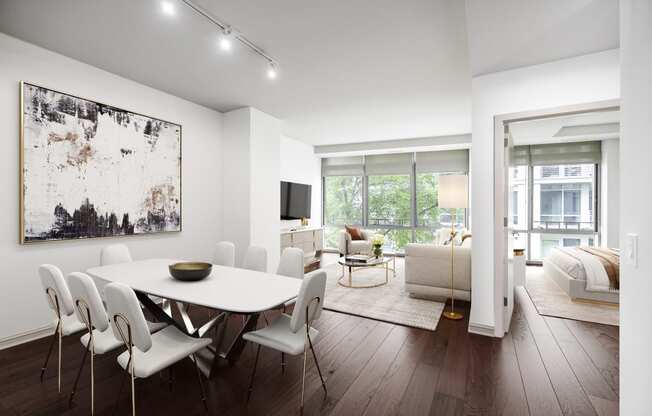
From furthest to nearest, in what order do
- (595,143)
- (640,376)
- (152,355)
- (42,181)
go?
(595,143) < (42,181) < (152,355) < (640,376)

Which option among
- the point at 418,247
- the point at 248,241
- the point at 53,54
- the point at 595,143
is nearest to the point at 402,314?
the point at 418,247

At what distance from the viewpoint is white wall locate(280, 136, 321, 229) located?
654cm

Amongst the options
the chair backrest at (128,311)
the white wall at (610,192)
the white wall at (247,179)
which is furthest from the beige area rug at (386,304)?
the white wall at (610,192)

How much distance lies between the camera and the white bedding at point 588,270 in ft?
12.3

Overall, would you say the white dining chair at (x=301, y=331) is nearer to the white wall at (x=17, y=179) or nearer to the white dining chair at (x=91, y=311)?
the white dining chair at (x=91, y=311)

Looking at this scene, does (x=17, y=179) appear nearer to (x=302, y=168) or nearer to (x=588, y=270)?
(x=302, y=168)

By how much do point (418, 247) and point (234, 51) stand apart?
3.10 m

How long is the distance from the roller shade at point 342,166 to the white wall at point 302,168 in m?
0.21

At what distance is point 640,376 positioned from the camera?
0.99 meters

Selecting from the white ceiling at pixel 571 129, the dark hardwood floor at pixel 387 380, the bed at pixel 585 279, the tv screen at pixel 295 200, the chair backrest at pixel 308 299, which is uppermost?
the white ceiling at pixel 571 129

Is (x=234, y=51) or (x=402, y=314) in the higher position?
(x=234, y=51)

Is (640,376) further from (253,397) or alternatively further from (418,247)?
(418,247)

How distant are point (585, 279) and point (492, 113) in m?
2.61

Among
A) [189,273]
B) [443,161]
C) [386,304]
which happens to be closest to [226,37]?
[189,273]
